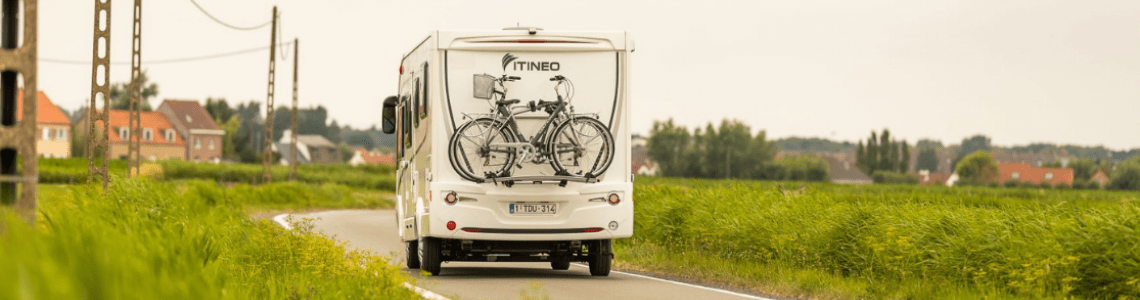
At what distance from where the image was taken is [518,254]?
611 inches

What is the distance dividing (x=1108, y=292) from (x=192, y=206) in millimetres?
14120

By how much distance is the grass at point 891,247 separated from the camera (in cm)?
1134

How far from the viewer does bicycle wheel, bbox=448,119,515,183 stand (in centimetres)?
1460

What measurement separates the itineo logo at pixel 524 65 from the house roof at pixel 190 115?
430 feet

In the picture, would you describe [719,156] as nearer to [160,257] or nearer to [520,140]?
[520,140]

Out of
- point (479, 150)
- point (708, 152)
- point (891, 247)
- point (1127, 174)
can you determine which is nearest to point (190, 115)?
point (708, 152)

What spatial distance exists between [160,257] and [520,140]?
7421 mm

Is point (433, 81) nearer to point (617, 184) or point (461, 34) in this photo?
point (461, 34)

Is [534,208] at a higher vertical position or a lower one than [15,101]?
lower

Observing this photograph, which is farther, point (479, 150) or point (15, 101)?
point (479, 150)

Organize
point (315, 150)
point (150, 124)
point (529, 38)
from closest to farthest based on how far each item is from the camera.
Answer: point (529, 38), point (150, 124), point (315, 150)

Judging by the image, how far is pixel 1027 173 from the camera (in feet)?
428

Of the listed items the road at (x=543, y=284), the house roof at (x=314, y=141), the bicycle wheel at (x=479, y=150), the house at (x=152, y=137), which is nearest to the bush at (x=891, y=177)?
the house at (x=152, y=137)

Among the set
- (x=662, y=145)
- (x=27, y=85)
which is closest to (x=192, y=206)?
(x=27, y=85)
